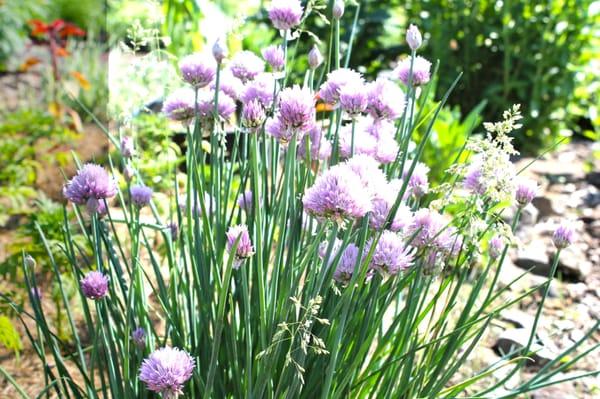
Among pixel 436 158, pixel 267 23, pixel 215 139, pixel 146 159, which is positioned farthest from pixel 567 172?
pixel 215 139

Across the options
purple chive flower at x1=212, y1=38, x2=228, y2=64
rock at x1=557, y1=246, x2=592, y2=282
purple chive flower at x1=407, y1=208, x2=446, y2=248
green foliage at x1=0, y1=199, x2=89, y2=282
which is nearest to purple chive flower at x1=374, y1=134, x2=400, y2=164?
purple chive flower at x1=407, y1=208, x2=446, y2=248

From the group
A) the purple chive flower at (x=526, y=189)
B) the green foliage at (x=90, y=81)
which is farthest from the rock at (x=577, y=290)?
the green foliage at (x=90, y=81)

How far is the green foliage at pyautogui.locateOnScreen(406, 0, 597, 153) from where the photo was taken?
4.39 metres

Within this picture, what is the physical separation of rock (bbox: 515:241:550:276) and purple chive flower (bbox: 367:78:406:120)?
2059 mm

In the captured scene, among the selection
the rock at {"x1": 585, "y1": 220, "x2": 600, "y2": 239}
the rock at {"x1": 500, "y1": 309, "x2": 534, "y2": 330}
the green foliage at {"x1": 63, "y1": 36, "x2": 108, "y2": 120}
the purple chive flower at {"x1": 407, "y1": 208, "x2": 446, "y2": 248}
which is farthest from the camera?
the green foliage at {"x1": 63, "y1": 36, "x2": 108, "y2": 120}

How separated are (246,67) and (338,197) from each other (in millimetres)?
592

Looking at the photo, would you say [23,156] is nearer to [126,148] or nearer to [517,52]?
[126,148]

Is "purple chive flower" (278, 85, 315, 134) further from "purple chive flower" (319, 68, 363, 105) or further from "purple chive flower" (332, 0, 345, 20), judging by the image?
"purple chive flower" (332, 0, 345, 20)

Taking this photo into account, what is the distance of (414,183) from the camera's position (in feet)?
4.90

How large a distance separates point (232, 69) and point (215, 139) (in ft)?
0.59

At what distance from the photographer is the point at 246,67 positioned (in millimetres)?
1516

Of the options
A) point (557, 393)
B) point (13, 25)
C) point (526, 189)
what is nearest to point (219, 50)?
point (526, 189)

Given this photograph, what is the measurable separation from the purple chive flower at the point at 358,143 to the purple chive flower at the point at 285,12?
0.23 m

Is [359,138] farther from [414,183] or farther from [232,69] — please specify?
[232,69]
